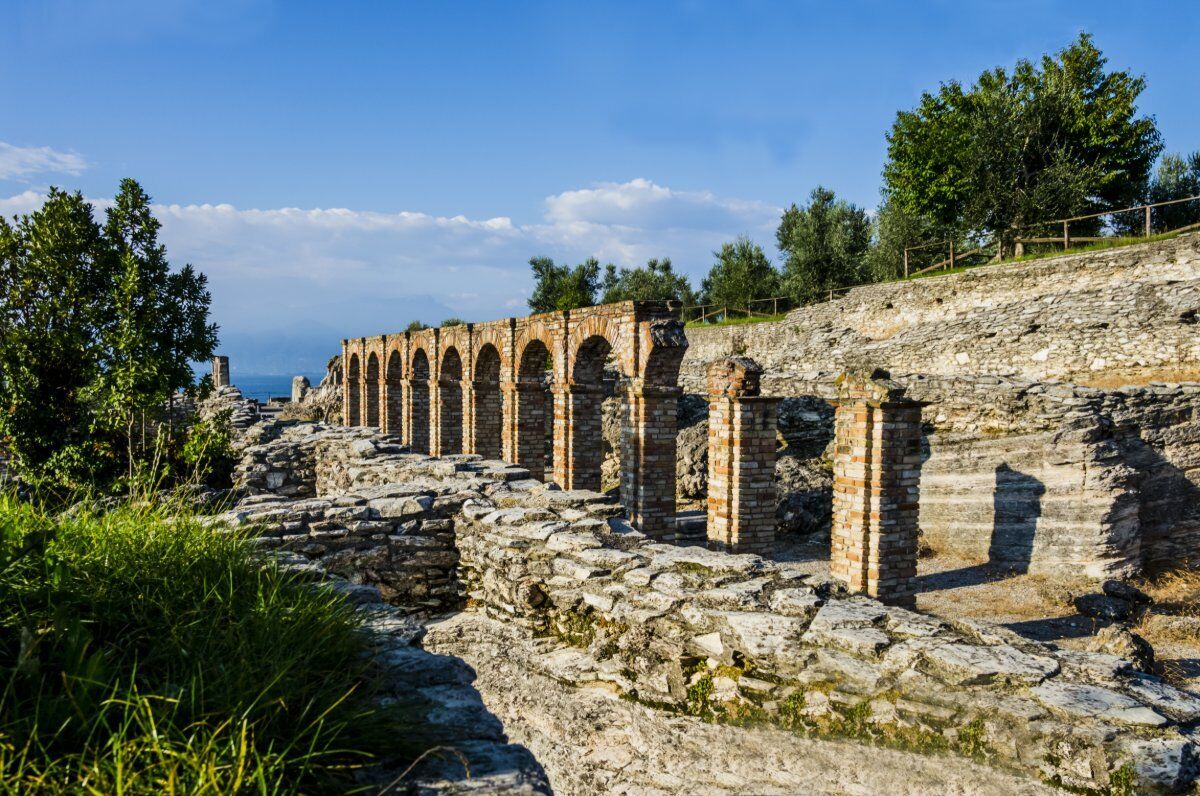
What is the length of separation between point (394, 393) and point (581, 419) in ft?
45.5

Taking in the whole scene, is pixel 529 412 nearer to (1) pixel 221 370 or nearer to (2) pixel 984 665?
(2) pixel 984 665

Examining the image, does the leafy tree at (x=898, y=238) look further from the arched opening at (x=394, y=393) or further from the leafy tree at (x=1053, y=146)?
the arched opening at (x=394, y=393)

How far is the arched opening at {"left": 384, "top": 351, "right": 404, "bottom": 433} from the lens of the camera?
25078mm

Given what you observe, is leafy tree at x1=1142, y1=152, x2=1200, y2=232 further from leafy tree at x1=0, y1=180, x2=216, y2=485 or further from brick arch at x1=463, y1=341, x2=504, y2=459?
leafy tree at x1=0, y1=180, x2=216, y2=485

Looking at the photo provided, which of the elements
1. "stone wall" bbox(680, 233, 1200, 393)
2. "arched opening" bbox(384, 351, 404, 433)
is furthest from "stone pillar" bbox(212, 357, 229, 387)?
"stone wall" bbox(680, 233, 1200, 393)

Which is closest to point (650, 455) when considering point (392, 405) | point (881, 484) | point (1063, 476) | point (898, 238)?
point (881, 484)

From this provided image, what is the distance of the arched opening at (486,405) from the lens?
1830 cm

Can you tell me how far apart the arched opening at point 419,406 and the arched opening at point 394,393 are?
70.1 inches

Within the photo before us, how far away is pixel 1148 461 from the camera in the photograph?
1137 centimetres

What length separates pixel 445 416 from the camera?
20609 millimetres

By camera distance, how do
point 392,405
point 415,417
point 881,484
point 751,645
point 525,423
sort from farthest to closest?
point 392,405, point 415,417, point 525,423, point 881,484, point 751,645

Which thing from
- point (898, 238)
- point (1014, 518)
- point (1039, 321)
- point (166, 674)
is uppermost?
point (898, 238)

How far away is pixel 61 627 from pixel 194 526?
141cm

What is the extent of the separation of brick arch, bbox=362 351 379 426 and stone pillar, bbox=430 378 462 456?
24.5 feet
